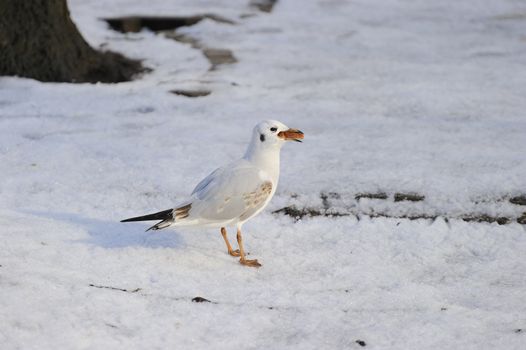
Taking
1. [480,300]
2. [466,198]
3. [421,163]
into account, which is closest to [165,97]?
[421,163]

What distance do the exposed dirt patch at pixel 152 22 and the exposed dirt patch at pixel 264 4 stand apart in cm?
84

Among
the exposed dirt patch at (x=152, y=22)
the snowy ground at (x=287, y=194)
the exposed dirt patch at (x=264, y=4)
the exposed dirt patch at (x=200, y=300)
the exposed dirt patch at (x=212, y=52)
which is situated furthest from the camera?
the exposed dirt patch at (x=264, y=4)

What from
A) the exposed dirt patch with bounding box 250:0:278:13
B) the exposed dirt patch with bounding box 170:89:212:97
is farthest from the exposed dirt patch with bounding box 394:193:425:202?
the exposed dirt patch with bounding box 250:0:278:13

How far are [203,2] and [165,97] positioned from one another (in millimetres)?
3923

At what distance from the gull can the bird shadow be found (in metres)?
0.30

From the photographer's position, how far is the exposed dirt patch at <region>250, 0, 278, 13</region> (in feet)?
33.9

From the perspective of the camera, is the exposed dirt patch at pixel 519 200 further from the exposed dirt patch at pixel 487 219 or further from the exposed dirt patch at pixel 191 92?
the exposed dirt patch at pixel 191 92

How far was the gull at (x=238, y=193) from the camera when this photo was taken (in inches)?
164

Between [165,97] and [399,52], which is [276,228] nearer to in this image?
[165,97]

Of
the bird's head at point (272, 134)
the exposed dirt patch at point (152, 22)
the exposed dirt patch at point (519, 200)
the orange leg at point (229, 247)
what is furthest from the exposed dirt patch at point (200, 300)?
the exposed dirt patch at point (152, 22)

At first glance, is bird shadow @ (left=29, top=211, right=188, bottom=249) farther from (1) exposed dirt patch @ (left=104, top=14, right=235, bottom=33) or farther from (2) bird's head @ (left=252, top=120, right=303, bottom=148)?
(1) exposed dirt patch @ (left=104, top=14, right=235, bottom=33)

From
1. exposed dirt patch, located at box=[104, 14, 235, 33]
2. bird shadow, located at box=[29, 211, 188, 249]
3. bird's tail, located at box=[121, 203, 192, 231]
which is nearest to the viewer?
bird's tail, located at box=[121, 203, 192, 231]

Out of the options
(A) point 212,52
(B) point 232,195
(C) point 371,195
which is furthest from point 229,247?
(A) point 212,52

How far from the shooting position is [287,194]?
16.7ft
